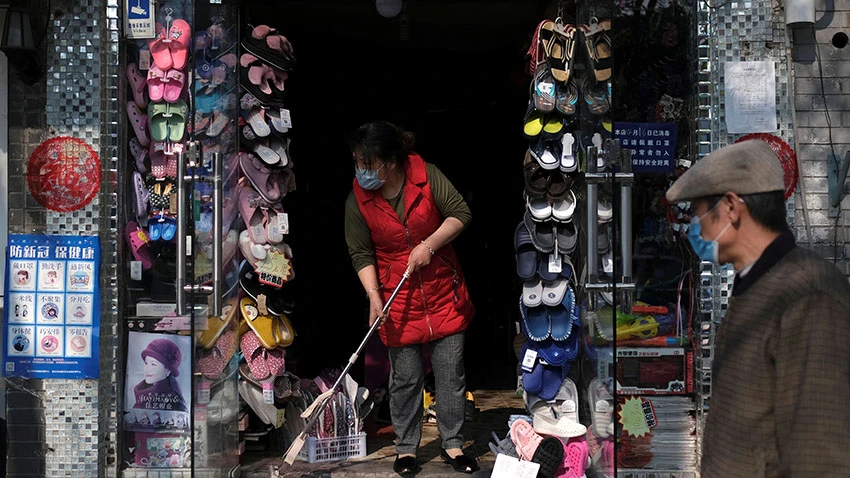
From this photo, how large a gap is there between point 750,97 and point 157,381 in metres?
3.17

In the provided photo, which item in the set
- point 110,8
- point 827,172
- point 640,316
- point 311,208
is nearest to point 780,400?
point 640,316

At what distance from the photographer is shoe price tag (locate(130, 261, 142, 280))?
447 cm

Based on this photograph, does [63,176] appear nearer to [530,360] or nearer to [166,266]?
[166,266]

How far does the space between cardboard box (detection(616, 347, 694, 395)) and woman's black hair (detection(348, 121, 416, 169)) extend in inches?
57.4

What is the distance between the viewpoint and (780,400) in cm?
204

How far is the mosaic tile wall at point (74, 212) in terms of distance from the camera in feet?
14.5

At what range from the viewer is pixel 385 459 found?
195 inches

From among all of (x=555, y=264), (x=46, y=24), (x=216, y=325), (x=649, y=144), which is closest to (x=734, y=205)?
(x=649, y=144)

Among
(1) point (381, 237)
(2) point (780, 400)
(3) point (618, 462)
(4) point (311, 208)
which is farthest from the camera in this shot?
(4) point (311, 208)

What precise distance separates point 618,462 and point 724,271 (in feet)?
3.43

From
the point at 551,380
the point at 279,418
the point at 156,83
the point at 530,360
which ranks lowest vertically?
the point at 279,418

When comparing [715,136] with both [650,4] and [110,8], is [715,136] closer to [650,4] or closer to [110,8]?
[650,4]

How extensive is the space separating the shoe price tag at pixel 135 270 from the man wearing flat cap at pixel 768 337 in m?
2.98

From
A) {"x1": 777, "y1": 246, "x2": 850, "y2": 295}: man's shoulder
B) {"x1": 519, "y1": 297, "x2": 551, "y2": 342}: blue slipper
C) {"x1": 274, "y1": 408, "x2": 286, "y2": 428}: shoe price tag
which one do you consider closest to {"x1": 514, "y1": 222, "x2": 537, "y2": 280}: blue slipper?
{"x1": 519, "y1": 297, "x2": 551, "y2": 342}: blue slipper
